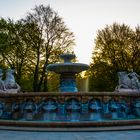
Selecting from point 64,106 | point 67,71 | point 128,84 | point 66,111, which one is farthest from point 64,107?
point 128,84

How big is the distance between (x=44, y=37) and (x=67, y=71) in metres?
23.2

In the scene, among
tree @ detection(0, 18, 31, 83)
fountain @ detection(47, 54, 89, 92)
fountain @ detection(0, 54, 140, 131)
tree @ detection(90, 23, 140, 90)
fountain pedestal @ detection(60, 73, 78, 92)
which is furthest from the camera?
tree @ detection(90, 23, 140, 90)

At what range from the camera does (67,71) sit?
20.7 meters

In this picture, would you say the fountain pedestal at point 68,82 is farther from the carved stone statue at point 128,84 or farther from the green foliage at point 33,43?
the green foliage at point 33,43

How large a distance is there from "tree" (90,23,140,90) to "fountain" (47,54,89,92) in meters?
22.4

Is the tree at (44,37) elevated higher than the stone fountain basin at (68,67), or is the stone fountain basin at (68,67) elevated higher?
the tree at (44,37)

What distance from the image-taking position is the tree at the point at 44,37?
42500 mm

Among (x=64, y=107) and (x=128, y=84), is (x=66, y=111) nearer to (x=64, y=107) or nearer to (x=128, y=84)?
(x=64, y=107)

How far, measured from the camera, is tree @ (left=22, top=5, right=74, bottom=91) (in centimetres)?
4250

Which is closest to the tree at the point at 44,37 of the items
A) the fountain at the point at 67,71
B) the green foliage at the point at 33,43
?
Result: the green foliage at the point at 33,43

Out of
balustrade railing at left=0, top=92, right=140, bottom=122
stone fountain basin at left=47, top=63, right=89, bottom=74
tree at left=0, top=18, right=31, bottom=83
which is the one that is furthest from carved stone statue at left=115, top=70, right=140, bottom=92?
tree at left=0, top=18, right=31, bottom=83

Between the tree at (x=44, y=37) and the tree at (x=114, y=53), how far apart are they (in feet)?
19.1

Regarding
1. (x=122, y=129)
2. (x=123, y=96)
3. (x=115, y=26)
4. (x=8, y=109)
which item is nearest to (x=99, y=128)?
(x=122, y=129)

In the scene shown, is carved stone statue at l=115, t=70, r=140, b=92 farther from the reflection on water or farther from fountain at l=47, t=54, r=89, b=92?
the reflection on water
